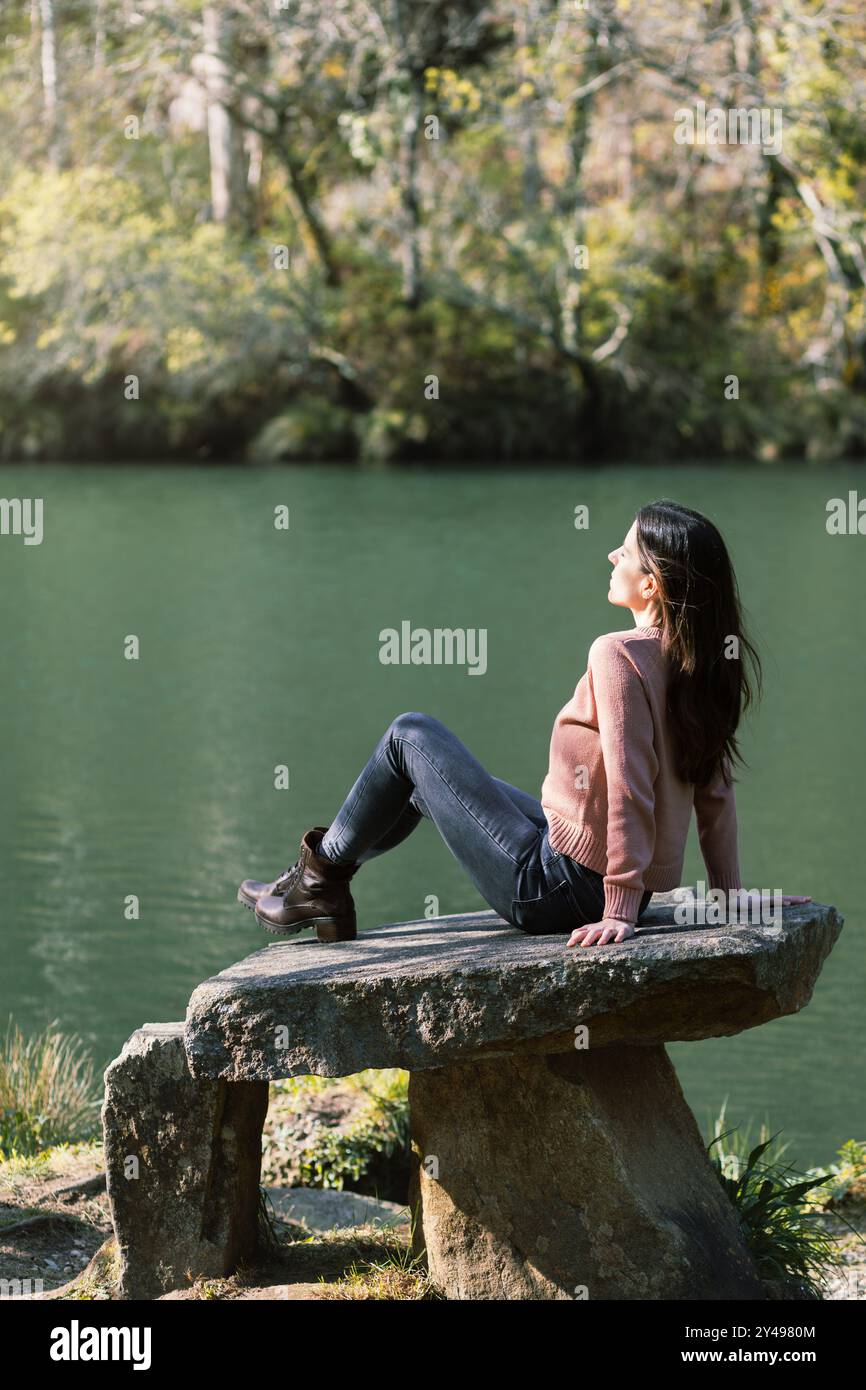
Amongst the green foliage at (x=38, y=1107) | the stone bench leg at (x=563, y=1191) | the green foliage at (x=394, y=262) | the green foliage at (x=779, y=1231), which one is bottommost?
the green foliage at (x=38, y=1107)

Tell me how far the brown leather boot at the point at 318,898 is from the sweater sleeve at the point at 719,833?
94 cm

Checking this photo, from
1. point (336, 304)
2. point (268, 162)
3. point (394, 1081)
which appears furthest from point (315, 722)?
point (268, 162)

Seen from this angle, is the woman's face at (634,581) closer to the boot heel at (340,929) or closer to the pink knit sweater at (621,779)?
the pink knit sweater at (621,779)

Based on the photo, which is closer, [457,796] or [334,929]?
[457,796]

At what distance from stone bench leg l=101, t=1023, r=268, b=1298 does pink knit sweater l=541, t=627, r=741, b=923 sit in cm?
107

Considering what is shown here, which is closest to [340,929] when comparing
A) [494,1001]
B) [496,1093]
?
[496,1093]

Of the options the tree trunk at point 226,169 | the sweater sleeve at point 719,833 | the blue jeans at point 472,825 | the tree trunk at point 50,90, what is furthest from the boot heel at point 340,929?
the tree trunk at point 226,169

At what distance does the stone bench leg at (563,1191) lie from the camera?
4.00 m

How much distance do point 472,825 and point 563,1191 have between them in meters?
0.93

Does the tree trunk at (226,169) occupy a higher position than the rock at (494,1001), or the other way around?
the tree trunk at (226,169)

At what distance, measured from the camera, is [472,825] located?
428 cm

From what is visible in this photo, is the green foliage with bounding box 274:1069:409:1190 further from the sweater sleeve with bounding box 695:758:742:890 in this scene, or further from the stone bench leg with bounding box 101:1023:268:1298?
the sweater sleeve with bounding box 695:758:742:890

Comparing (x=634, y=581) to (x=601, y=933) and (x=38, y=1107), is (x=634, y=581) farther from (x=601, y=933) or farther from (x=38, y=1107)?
(x=38, y=1107)

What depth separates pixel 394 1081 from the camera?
19.5ft
